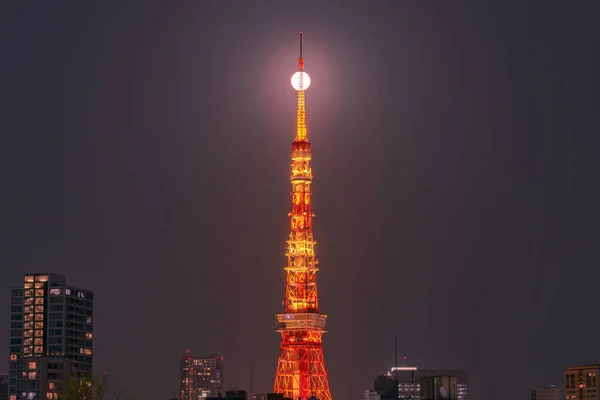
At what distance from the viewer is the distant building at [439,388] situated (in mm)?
67188

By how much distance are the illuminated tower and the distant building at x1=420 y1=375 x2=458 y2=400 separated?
351 ft

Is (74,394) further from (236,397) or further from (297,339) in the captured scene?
(297,339)

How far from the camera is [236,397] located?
10400cm

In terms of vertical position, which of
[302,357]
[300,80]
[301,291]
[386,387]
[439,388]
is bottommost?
[439,388]

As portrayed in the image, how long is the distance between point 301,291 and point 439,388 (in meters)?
116

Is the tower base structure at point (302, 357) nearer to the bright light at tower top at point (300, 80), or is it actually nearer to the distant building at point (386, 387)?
the bright light at tower top at point (300, 80)

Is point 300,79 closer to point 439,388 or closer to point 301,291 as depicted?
point 301,291

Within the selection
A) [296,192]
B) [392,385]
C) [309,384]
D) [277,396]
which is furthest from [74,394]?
[296,192]

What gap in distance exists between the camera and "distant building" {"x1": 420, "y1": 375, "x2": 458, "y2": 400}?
220 ft

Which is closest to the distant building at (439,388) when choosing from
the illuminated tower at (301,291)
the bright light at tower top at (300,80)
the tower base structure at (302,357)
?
the tower base structure at (302,357)

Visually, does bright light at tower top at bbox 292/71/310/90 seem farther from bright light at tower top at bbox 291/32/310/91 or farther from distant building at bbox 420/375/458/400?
distant building at bbox 420/375/458/400

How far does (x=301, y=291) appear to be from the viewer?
7224 inches

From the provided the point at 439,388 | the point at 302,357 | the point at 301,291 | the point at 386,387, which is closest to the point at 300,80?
the point at 301,291

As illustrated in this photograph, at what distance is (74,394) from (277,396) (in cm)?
3379
